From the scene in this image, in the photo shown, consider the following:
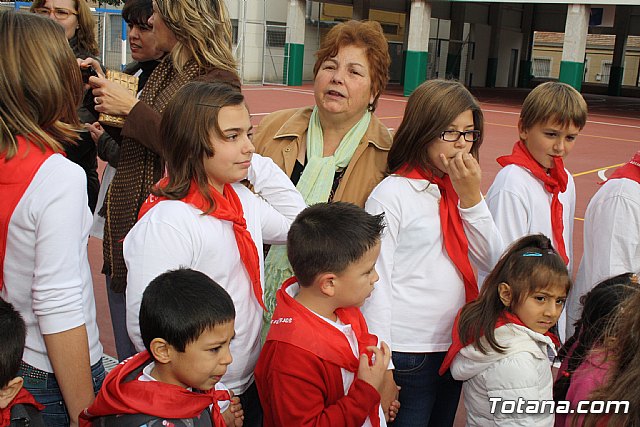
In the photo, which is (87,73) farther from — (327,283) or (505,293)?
(505,293)

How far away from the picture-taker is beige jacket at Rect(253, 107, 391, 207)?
2785 mm

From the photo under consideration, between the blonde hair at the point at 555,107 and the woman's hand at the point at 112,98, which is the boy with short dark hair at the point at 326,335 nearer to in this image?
the woman's hand at the point at 112,98

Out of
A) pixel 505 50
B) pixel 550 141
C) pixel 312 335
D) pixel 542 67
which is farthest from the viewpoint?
pixel 542 67

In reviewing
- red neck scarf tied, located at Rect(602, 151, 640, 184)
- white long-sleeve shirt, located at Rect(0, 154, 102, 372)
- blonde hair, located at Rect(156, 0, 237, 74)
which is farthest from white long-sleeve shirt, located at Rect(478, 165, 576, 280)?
white long-sleeve shirt, located at Rect(0, 154, 102, 372)

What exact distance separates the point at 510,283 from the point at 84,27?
303 cm

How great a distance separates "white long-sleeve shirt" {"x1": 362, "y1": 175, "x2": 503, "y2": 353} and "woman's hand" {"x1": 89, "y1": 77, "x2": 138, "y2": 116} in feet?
3.32

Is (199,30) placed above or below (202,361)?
above

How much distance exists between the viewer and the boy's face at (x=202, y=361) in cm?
187

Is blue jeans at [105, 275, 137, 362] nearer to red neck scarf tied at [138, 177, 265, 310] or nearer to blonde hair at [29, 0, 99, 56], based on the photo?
red neck scarf tied at [138, 177, 265, 310]

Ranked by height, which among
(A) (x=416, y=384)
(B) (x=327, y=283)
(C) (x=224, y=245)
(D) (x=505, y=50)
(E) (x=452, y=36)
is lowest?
(A) (x=416, y=384)

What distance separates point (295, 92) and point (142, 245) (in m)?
25.6

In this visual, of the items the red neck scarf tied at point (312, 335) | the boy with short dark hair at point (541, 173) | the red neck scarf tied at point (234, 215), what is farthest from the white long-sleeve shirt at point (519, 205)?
the red neck scarf tied at point (234, 215)

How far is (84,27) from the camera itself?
163 inches

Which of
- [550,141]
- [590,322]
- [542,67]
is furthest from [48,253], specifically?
[542,67]
